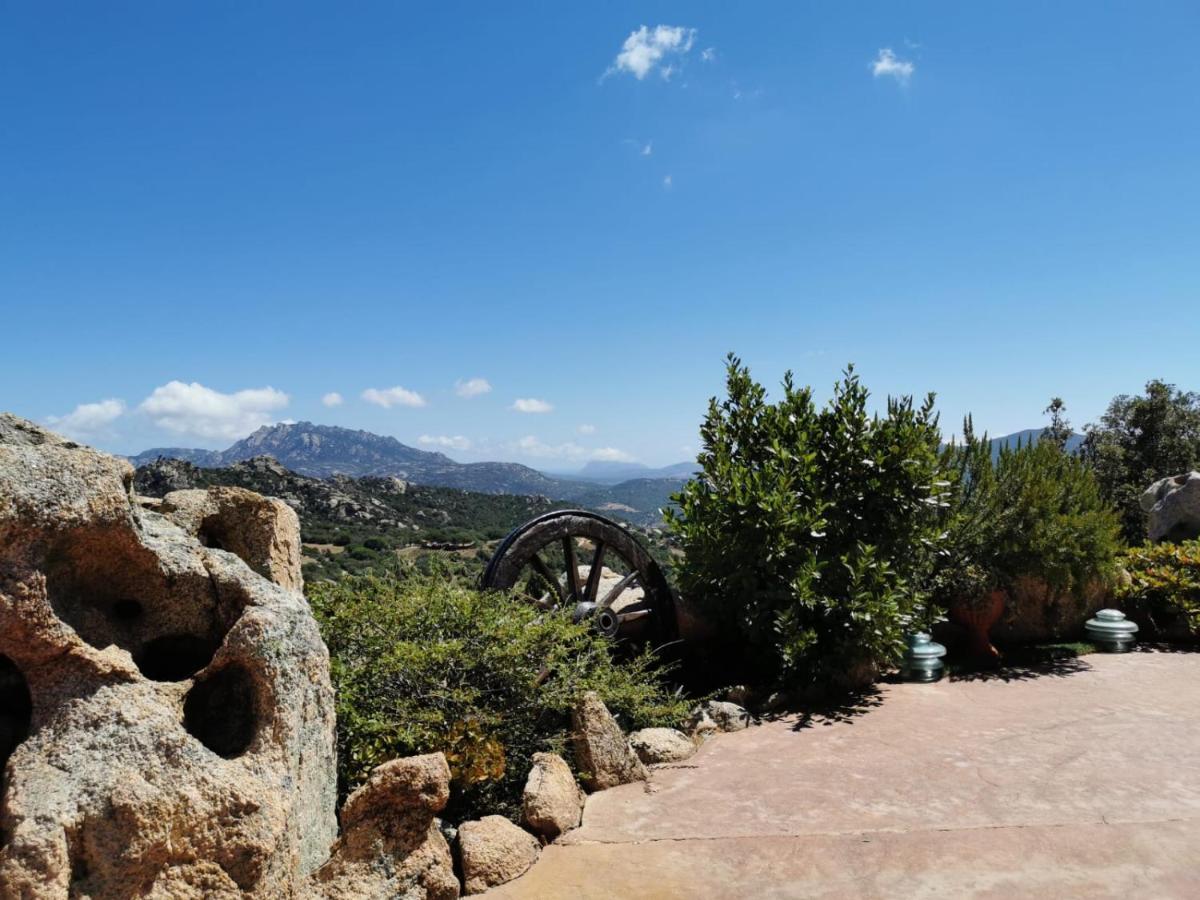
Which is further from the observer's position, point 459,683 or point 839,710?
point 839,710

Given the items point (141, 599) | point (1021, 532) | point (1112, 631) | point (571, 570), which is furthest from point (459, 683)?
point (1112, 631)

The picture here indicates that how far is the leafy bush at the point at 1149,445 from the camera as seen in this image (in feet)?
76.1

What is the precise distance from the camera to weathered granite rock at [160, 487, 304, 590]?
4.19m

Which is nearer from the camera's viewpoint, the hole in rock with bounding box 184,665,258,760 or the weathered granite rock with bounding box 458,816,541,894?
the hole in rock with bounding box 184,665,258,760

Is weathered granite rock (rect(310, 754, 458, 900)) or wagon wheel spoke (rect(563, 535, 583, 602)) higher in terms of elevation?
wagon wheel spoke (rect(563, 535, 583, 602))

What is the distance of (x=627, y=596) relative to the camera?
8.96m

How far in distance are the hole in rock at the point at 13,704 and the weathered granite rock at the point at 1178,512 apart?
16679 mm

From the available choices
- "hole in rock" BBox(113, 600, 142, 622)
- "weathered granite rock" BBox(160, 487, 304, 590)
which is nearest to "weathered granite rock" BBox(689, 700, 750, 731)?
"weathered granite rock" BBox(160, 487, 304, 590)

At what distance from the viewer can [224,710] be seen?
3.38m

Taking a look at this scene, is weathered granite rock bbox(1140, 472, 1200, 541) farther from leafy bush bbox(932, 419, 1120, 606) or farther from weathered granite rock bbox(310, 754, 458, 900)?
weathered granite rock bbox(310, 754, 458, 900)

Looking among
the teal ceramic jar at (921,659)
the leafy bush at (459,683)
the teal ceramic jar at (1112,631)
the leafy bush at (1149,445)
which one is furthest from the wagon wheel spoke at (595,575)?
the leafy bush at (1149,445)

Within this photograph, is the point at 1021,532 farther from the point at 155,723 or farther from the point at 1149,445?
the point at 1149,445

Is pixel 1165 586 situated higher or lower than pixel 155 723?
lower

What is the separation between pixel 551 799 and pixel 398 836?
1.08m
